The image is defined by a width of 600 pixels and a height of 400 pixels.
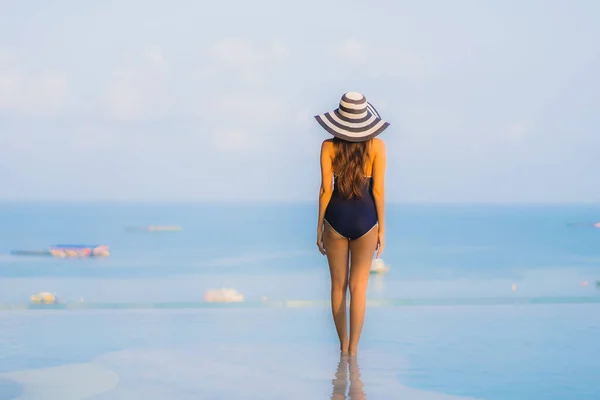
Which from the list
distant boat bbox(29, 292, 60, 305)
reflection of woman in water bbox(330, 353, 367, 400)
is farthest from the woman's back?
distant boat bbox(29, 292, 60, 305)

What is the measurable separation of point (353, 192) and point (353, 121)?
0.36 m

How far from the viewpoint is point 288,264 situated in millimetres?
18938

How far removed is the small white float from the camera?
12.1 meters

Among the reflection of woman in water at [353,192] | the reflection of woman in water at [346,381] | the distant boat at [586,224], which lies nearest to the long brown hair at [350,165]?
the reflection of woman in water at [353,192]

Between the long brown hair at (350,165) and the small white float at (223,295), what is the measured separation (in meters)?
7.10

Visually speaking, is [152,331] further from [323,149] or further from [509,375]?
[509,375]

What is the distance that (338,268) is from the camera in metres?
5.18

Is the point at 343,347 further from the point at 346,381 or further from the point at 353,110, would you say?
the point at 353,110

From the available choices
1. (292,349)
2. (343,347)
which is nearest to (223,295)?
(292,349)

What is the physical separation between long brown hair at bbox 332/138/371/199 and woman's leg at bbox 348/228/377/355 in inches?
9.9

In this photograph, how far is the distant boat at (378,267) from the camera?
56.8 ft

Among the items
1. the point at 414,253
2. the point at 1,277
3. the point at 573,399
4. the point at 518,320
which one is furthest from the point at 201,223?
the point at 573,399

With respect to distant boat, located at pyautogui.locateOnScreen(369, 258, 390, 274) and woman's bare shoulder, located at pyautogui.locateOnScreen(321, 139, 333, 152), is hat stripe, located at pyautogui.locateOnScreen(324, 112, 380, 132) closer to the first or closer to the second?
woman's bare shoulder, located at pyautogui.locateOnScreen(321, 139, 333, 152)

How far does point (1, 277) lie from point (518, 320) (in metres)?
11.9
